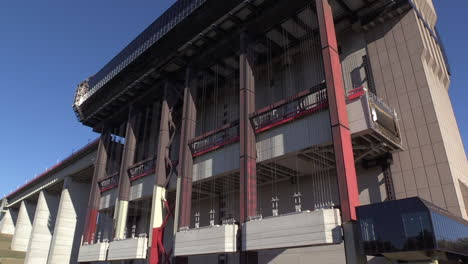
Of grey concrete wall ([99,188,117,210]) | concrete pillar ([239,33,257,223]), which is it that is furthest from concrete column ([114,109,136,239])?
concrete pillar ([239,33,257,223])

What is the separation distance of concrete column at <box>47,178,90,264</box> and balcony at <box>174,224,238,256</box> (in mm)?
36588

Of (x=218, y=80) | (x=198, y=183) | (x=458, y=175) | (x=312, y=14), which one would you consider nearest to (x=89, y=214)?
(x=198, y=183)

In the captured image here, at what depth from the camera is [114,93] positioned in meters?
47.1

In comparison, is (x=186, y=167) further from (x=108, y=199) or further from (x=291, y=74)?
(x=108, y=199)

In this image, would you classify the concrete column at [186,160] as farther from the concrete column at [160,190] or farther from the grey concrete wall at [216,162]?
the concrete column at [160,190]

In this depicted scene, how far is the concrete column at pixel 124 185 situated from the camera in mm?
39031

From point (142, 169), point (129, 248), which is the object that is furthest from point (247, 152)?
point (142, 169)

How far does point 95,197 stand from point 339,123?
36.3 metres

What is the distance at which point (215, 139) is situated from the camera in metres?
32.5

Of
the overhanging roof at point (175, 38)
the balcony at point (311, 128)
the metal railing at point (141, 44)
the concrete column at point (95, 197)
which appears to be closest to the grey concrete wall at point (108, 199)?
the concrete column at point (95, 197)

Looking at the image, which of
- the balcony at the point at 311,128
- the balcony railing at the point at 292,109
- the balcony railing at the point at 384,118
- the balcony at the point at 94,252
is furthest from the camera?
the balcony at the point at 94,252

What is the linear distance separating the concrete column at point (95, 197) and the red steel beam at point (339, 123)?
34.7 metres

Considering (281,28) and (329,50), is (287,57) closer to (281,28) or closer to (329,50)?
(281,28)

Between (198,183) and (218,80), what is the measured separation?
39.9 ft
